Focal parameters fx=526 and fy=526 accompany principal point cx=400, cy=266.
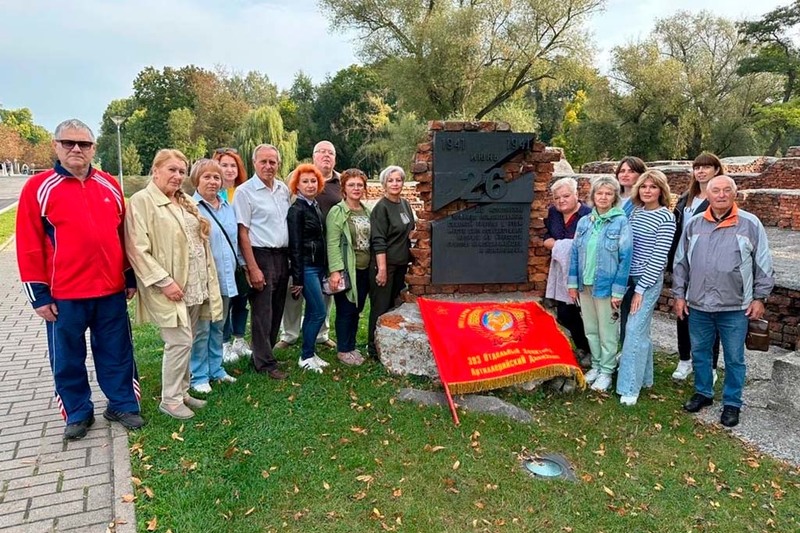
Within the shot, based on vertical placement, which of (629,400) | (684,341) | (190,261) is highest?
(190,261)

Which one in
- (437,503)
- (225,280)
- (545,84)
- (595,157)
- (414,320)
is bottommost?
(437,503)

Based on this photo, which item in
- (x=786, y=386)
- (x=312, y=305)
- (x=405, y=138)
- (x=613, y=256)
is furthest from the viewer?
(x=405, y=138)

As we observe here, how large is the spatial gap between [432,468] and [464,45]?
70.5 feet

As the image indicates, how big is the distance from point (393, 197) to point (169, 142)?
44.3 metres

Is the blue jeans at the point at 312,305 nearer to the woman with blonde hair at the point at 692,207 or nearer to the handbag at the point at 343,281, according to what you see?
the handbag at the point at 343,281

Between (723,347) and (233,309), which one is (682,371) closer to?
(723,347)

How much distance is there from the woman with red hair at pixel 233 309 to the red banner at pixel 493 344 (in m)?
1.82

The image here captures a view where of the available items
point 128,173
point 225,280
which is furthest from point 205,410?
point 128,173

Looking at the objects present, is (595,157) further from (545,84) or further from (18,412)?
(18,412)

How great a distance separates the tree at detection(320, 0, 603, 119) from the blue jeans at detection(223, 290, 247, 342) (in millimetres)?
19658

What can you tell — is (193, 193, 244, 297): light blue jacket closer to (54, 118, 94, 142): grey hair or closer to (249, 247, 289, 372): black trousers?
(249, 247, 289, 372): black trousers

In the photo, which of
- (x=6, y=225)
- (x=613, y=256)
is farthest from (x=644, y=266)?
(x=6, y=225)

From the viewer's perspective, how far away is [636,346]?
421 cm

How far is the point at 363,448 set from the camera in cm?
350
